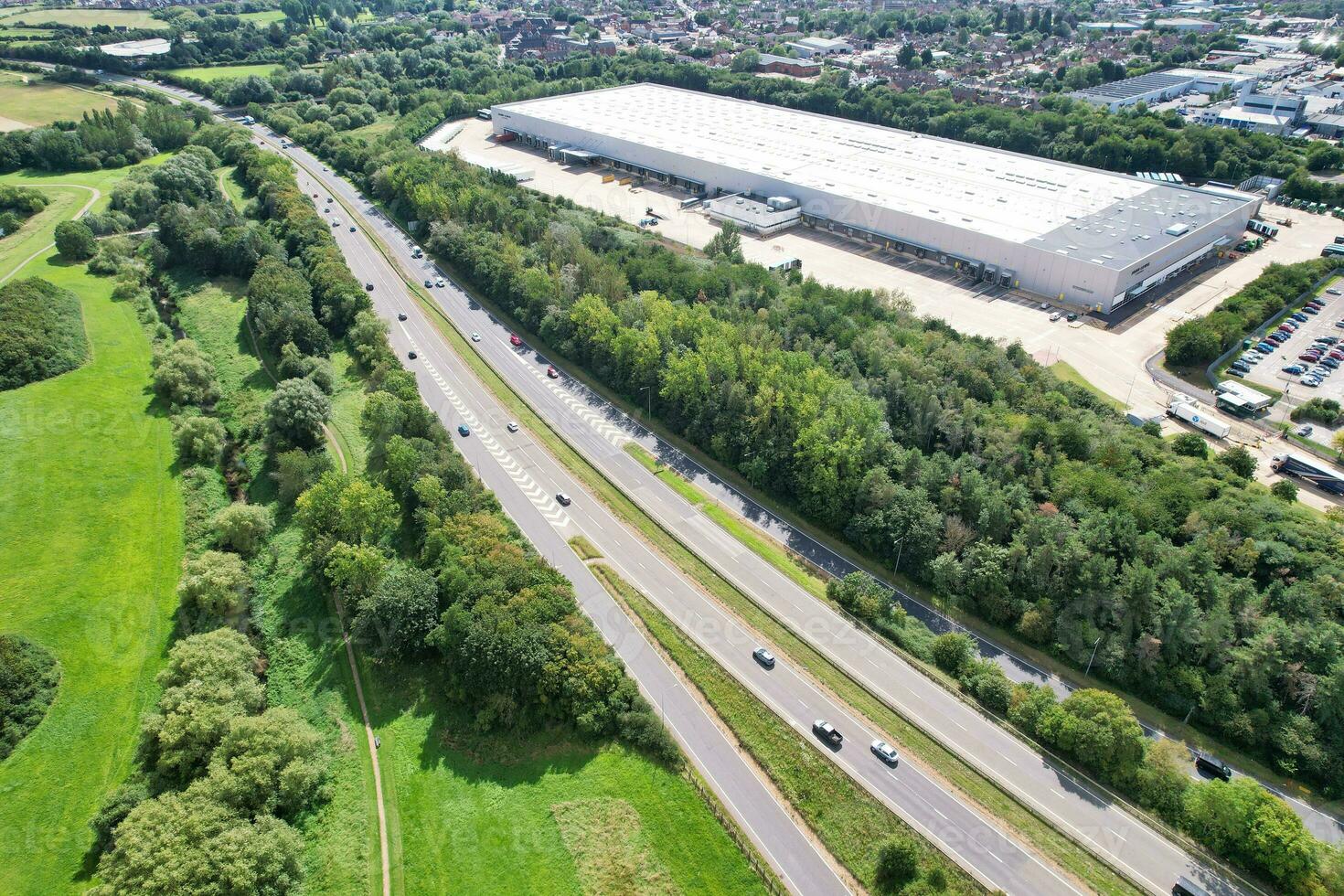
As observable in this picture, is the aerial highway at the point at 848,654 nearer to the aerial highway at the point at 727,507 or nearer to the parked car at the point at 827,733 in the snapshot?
the aerial highway at the point at 727,507

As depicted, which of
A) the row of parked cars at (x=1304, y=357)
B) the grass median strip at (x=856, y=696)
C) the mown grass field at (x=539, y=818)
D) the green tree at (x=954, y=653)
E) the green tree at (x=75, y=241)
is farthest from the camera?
the green tree at (x=75, y=241)

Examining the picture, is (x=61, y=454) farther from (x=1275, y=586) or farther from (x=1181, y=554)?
(x=1275, y=586)

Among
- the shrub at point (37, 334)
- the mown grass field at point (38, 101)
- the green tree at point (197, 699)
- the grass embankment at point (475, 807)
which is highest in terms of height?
the mown grass field at point (38, 101)

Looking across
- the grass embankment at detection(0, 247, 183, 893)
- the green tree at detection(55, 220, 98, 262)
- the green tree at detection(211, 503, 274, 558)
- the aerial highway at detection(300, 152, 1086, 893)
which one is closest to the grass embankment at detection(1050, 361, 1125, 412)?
the aerial highway at detection(300, 152, 1086, 893)

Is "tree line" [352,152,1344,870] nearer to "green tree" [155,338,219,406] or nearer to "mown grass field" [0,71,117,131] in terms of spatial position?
"green tree" [155,338,219,406]

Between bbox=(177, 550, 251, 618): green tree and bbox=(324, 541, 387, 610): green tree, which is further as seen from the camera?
bbox=(177, 550, 251, 618): green tree

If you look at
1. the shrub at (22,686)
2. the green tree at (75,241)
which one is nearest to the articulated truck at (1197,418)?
the shrub at (22,686)

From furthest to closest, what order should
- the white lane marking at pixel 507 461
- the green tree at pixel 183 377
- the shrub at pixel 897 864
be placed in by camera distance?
the green tree at pixel 183 377 < the white lane marking at pixel 507 461 < the shrub at pixel 897 864
